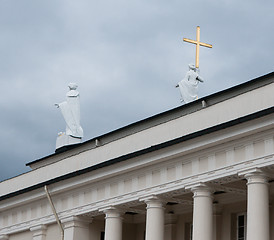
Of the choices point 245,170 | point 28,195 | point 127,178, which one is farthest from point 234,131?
point 28,195

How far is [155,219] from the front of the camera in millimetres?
30828

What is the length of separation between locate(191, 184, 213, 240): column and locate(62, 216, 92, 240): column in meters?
7.85

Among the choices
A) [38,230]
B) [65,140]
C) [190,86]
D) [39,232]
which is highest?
[190,86]

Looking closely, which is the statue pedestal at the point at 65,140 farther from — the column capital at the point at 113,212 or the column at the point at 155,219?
the column at the point at 155,219

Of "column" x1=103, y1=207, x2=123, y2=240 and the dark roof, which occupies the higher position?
the dark roof

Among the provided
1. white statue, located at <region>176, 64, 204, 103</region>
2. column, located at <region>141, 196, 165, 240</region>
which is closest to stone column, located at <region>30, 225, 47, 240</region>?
column, located at <region>141, 196, 165, 240</region>

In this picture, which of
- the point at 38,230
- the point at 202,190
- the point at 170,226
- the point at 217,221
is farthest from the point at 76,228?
the point at 202,190

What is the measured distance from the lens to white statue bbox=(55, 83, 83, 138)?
42.1 m

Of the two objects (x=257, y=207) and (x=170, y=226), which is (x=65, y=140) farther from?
(x=257, y=207)

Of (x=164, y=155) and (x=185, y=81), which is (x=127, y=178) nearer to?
(x=164, y=155)

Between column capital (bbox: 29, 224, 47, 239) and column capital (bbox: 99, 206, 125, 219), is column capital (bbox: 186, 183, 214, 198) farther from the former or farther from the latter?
column capital (bbox: 29, 224, 47, 239)

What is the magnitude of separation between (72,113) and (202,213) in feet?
50.1

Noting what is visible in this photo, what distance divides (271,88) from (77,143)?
648 inches

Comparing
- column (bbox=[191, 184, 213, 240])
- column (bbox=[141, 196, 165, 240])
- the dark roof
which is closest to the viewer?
column (bbox=[191, 184, 213, 240])
